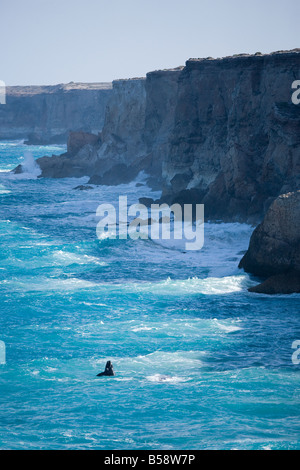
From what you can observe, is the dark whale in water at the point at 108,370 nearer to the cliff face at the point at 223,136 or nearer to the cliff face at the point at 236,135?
the cliff face at the point at 223,136

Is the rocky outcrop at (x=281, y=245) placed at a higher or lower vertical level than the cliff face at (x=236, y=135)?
lower

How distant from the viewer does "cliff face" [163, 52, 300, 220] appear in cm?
4094

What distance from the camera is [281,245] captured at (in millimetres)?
30812

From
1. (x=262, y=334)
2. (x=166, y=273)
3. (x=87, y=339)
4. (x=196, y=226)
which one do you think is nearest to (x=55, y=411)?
(x=87, y=339)

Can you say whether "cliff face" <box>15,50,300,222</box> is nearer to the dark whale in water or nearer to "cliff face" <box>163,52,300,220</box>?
"cliff face" <box>163,52,300,220</box>

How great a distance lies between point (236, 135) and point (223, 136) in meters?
3.96

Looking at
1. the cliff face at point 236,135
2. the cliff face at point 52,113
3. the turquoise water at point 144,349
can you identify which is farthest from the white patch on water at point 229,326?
the cliff face at point 52,113

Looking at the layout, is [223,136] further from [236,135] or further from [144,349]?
[144,349]

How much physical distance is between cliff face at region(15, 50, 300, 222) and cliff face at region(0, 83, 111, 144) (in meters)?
58.7

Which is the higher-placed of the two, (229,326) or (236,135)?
(236,135)

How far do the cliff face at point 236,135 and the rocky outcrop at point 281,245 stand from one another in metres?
7.52

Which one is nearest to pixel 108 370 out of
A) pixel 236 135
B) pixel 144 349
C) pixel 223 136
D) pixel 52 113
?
pixel 144 349

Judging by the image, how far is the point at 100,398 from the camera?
20.9 metres

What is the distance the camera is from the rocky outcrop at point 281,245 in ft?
99.7
